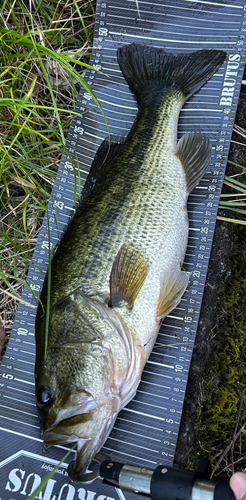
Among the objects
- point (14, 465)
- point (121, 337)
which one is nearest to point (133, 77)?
point (121, 337)

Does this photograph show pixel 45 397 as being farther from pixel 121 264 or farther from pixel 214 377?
pixel 214 377

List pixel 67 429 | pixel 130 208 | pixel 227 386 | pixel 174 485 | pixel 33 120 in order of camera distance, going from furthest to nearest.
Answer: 1. pixel 33 120
2. pixel 227 386
3. pixel 130 208
4. pixel 67 429
5. pixel 174 485

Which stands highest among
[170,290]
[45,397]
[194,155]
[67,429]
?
[194,155]

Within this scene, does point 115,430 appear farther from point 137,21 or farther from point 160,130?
point 137,21

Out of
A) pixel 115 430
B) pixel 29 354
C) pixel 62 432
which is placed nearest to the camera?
pixel 62 432

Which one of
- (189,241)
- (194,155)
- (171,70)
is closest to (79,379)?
(189,241)

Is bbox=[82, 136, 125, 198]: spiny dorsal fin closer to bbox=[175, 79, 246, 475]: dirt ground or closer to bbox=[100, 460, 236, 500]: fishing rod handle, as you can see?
bbox=[175, 79, 246, 475]: dirt ground
